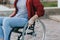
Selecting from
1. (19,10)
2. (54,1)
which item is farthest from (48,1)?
(19,10)

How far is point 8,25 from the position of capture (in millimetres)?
3350

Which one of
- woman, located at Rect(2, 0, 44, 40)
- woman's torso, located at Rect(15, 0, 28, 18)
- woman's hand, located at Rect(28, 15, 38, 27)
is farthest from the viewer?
woman's torso, located at Rect(15, 0, 28, 18)

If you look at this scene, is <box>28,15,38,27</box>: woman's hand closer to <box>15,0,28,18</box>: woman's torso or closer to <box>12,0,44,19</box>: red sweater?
<box>12,0,44,19</box>: red sweater

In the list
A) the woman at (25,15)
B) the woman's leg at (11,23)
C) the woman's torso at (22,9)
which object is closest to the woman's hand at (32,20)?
the woman at (25,15)

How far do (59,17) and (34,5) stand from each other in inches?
300

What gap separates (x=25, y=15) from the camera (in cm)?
357

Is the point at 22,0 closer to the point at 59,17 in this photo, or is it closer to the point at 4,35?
the point at 4,35

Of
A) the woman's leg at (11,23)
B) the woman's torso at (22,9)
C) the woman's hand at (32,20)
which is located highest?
the woman's torso at (22,9)

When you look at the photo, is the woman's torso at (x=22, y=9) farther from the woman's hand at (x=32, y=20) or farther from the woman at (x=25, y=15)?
the woman's hand at (x=32, y=20)

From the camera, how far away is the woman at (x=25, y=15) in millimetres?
3334

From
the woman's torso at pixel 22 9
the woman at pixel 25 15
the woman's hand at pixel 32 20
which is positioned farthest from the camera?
the woman's torso at pixel 22 9

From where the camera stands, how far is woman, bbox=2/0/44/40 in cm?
333

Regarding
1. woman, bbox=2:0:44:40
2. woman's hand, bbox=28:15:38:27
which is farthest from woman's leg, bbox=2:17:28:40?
woman's hand, bbox=28:15:38:27

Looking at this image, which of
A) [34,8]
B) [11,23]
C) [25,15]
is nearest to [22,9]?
[25,15]
